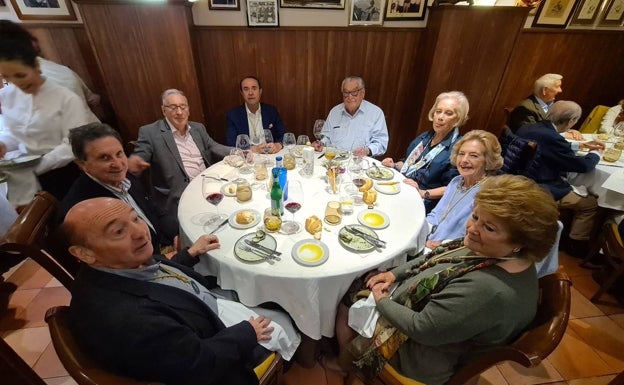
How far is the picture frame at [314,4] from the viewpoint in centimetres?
299

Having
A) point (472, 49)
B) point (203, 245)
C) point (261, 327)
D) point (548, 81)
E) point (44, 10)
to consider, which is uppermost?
point (44, 10)

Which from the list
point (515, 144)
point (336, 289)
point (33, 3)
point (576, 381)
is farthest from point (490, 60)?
point (33, 3)

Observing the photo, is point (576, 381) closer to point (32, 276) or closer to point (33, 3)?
point (32, 276)

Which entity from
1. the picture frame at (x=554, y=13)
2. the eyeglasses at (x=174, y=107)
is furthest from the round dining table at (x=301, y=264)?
the picture frame at (x=554, y=13)

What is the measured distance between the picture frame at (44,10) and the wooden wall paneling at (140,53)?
646 millimetres

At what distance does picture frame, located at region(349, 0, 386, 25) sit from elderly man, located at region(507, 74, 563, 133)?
1.99 meters

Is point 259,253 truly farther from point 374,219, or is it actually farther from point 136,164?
point 136,164

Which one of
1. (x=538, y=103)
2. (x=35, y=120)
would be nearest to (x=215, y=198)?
(x=35, y=120)

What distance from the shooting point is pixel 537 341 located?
0.86 m

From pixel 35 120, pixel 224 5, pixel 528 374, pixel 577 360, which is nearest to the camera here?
pixel 528 374

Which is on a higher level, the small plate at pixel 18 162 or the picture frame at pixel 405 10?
the picture frame at pixel 405 10

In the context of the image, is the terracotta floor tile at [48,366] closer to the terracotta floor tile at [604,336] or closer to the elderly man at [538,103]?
the terracotta floor tile at [604,336]

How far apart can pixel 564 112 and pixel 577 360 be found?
6.56ft

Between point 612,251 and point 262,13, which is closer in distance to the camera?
point 612,251
